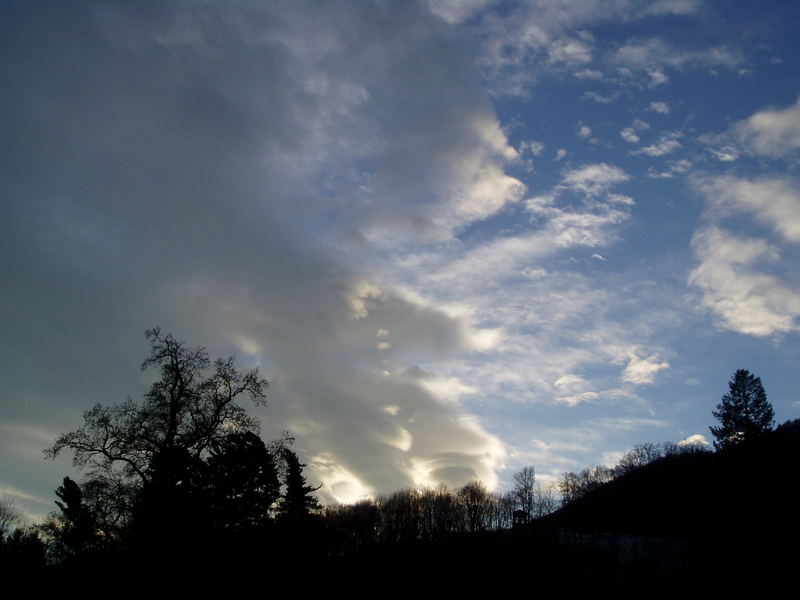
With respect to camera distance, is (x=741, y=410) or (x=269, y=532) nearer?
(x=269, y=532)

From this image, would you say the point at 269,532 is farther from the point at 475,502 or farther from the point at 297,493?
the point at 475,502

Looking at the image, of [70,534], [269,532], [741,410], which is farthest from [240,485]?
[741,410]

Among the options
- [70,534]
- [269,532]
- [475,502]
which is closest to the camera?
[269,532]

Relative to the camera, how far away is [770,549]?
1550 inches

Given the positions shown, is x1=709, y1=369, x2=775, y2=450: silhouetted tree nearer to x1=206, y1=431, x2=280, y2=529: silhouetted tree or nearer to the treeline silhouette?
the treeline silhouette

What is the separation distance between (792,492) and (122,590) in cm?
5567

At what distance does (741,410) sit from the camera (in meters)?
76.2

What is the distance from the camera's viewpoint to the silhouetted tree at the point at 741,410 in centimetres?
7462

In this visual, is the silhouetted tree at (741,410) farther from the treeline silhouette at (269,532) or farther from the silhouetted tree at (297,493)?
the silhouetted tree at (297,493)

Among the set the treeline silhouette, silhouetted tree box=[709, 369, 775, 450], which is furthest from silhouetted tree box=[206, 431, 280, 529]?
silhouetted tree box=[709, 369, 775, 450]

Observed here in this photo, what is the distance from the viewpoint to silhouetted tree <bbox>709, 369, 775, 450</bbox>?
245 feet

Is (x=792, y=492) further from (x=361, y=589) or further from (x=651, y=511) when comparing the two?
(x=361, y=589)

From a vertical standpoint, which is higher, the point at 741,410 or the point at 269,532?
the point at 741,410

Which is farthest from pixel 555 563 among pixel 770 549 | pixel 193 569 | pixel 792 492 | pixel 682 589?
pixel 193 569
